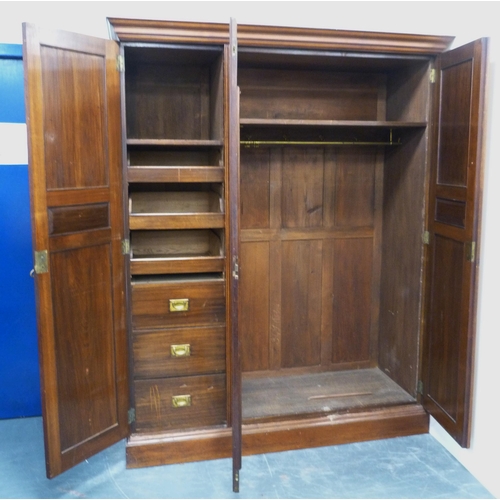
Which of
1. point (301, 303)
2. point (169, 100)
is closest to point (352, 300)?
point (301, 303)

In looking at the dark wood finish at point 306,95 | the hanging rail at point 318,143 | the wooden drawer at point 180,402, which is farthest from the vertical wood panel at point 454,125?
the wooden drawer at point 180,402

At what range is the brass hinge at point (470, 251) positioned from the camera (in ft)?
6.87

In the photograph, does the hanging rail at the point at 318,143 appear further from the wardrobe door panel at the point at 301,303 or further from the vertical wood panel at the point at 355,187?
the wardrobe door panel at the point at 301,303

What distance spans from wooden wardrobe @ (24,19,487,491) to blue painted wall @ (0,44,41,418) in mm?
574

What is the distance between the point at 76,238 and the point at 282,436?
4.32ft

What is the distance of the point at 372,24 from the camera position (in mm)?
2623

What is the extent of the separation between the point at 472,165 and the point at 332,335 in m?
1.35

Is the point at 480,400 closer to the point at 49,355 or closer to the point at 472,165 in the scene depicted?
the point at 472,165

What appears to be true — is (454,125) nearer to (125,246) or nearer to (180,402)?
(125,246)

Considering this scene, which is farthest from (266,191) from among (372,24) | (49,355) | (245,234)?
(49,355)

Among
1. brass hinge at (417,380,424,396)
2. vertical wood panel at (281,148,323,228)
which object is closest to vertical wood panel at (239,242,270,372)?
vertical wood panel at (281,148,323,228)

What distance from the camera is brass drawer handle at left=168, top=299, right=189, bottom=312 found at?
228cm

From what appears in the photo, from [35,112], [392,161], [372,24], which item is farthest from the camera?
[392,161]

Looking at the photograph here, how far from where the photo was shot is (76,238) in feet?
6.61
